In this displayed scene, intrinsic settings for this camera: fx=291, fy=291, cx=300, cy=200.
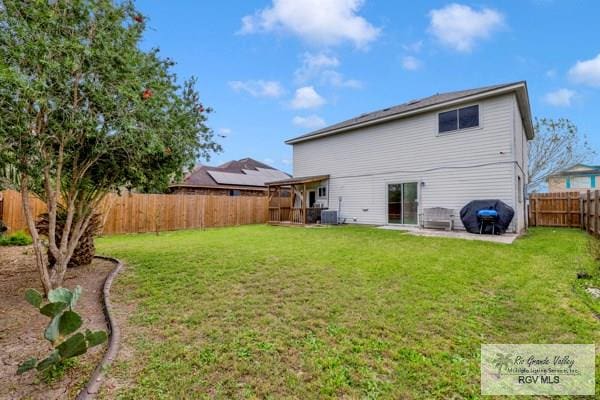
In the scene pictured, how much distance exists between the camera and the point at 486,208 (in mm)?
9781

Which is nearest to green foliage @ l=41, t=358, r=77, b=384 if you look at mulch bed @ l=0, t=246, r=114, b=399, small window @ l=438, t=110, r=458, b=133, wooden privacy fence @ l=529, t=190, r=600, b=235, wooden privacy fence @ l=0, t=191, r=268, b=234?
mulch bed @ l=0, t=246, r=114, b=399

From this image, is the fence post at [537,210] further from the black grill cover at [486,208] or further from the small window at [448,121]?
the small window at [448,121]

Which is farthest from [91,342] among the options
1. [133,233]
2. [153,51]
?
[133,233]

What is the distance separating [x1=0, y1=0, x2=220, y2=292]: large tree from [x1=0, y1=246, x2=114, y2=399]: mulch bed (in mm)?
483

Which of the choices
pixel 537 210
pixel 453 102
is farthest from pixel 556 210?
pixel 453 102

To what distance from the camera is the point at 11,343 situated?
2.77 meters

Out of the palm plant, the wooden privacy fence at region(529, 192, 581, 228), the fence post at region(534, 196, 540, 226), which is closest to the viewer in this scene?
the palm plant

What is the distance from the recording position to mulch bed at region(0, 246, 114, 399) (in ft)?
6.96

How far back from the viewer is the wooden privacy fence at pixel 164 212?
32.6 feet

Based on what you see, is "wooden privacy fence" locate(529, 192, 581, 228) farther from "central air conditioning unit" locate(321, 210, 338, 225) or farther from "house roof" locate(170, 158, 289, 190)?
"house roof" locate(170, 158, 289, 190)

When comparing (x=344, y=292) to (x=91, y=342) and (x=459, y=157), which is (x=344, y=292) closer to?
(x=91, y=342)

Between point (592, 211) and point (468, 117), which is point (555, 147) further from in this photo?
point (468, 117)

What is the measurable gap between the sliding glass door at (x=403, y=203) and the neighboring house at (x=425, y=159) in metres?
0.04

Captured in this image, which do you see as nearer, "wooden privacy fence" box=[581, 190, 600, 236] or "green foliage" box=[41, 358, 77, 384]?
"green foliage" box=[41, 358, 77, 384]
